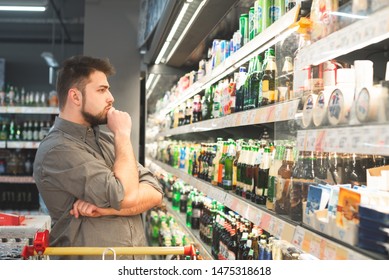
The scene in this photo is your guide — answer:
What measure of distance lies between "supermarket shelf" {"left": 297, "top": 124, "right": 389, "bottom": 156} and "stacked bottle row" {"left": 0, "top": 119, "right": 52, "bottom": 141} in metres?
4.91

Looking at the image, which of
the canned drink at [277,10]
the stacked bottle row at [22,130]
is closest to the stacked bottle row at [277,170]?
the canned drink at [277,10]

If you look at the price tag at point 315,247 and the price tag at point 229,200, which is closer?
the price tag at point 315,247

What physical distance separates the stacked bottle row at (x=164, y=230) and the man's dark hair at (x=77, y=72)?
1583 mm

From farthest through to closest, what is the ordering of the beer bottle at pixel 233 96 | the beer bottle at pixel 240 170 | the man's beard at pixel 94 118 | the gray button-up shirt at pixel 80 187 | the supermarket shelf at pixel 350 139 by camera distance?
1. the beer bottle at pixel 233 96
2. the beer bottle at pixel 240 170
3. the man's beard at pixel 94 118
4. the gray button-up shirt at pixel 80 187
5. the supermarket shelf at pixel 350 139

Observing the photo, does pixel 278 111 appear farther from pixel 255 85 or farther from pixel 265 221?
pixel 255 85

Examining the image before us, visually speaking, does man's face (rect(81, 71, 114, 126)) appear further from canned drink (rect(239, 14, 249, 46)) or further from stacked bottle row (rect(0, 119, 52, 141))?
stacked bottle row (rect(0, 119, 52, 141))

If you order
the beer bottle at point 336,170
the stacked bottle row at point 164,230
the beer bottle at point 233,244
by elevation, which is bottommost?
the stacked bottle row at point 164,230

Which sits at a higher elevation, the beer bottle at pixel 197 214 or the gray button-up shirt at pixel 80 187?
the gray button-up shirt at pixel 80 187

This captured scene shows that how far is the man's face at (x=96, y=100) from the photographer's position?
231cm

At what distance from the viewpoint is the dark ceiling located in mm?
10852

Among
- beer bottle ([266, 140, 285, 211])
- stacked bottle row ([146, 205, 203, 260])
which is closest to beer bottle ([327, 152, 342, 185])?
beer bottle ([266, 140, 285, 211])

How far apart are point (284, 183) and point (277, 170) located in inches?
8.2

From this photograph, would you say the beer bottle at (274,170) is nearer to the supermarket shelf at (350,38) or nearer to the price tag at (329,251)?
the supermarket shelf at (350,38)

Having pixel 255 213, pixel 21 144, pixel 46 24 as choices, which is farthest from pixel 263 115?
pixel 46 24
